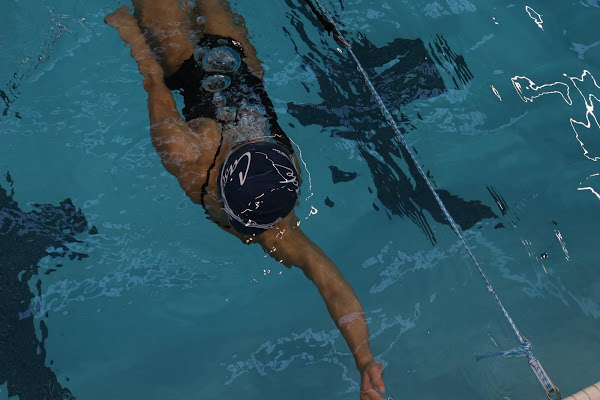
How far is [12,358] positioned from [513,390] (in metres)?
3.16

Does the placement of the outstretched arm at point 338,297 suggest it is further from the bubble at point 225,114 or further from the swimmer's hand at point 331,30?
the swimmer's hand at point 331,30

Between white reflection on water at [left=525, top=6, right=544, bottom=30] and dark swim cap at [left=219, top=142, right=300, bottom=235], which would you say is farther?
white reflection on water at [left=525, top=6, right=544, bottom=30]

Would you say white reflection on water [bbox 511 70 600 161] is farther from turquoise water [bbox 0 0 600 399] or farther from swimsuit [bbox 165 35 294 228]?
swimsuit [bbox 165 35 294 228]

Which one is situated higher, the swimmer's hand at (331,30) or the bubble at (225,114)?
the swimmer's hand at (331,30)

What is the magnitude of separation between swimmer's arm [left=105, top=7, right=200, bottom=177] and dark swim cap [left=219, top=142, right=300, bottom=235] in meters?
0.68

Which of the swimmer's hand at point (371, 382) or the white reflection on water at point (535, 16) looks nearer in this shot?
the swimmer's hand at point (371, 382)

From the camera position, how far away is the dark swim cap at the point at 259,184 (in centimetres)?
246

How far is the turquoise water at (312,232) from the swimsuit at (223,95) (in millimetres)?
438

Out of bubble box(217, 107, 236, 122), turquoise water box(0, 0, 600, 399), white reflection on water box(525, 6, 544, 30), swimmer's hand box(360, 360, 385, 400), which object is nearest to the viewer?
swimmer's hand box(360, 360, 385, 400)

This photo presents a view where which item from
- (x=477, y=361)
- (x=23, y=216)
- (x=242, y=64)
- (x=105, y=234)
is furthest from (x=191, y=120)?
(x=477, y=361)

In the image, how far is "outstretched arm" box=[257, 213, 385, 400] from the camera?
9.20ft

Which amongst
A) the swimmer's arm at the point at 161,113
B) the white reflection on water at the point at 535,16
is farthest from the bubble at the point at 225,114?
the white reflection on water at the point at 535,16

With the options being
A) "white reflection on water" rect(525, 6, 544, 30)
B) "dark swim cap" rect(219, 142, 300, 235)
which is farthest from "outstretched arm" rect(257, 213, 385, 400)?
"white reflection on water" rect(525, 6, 544, 30)

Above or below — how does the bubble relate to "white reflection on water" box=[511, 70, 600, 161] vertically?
above
